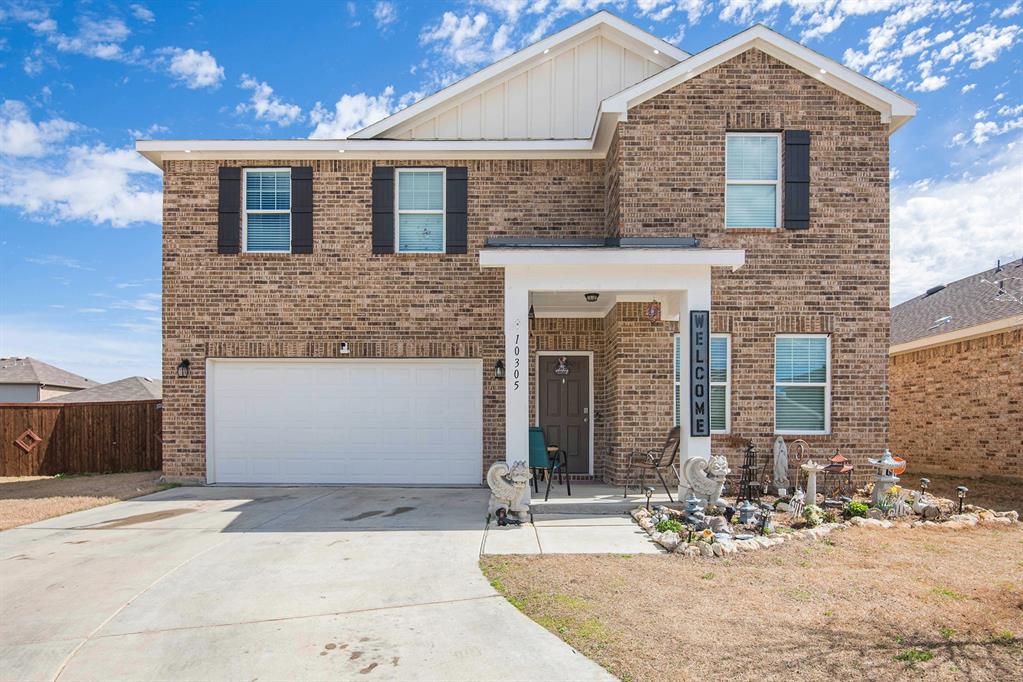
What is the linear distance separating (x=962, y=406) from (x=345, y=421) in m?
11.8

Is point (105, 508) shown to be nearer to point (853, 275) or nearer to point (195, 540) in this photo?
point (195, 540)

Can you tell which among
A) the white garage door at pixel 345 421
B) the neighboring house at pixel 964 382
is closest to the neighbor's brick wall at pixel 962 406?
the neighboring house at pixel 964 382

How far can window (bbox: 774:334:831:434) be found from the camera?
11.1 m

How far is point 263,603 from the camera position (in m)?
5.60

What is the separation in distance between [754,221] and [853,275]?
5.55 ft

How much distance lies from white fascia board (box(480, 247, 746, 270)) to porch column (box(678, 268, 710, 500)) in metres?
0.32

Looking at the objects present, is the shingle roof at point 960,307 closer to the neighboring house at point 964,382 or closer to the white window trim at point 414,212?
the neighboring house at point 964,382

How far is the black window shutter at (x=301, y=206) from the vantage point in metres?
12.1

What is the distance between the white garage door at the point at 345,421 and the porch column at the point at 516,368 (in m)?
2.69

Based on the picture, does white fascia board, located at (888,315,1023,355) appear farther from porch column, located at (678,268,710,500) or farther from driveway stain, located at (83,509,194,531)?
driveway stain, located at (83,509,194,531)

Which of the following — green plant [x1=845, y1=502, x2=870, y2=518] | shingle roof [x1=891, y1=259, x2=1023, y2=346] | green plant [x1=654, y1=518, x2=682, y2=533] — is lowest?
green plant [x1=845, y1=502, x2=870, y2=518]

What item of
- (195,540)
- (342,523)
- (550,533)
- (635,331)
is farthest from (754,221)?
(195,540)

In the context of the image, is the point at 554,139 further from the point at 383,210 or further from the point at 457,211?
the point at 383,210

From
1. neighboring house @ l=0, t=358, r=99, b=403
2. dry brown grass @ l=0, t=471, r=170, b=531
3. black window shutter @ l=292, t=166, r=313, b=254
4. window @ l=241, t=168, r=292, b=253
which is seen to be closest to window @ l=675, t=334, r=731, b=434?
black window shutter @ l=292, t=166, r=313, b=254
